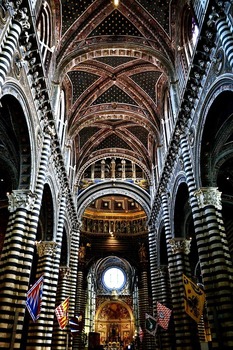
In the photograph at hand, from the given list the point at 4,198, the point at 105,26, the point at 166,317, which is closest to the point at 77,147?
the point at 4,198

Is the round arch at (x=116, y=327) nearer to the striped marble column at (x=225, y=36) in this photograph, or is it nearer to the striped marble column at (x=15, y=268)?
the striped marble column at (x=15, y=268)

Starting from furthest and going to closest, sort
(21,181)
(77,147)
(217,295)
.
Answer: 1. (77,147)
2. (21,181)
3. (217,295)

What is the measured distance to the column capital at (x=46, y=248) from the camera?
1625 cm

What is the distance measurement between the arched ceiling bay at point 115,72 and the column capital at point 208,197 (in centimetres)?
873

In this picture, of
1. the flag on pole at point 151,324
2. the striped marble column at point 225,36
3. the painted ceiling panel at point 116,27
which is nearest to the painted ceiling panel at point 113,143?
the painted ceiling panel at point 116,27

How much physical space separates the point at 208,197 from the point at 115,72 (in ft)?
42.8

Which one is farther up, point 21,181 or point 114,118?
point 114,118

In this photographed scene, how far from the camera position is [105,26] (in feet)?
61.6

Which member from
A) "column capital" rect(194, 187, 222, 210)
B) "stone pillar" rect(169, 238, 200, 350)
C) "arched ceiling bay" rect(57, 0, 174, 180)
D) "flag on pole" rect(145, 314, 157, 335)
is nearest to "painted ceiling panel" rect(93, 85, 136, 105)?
"arched ceiling bay" rect(57, 0, 174, 180)

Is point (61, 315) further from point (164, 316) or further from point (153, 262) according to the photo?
point (153, 262)

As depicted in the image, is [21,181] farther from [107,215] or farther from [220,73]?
[107,215]

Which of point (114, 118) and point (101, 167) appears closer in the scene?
point (114, 118)

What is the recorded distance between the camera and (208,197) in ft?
41.1

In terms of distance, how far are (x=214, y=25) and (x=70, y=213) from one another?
17601 mm
